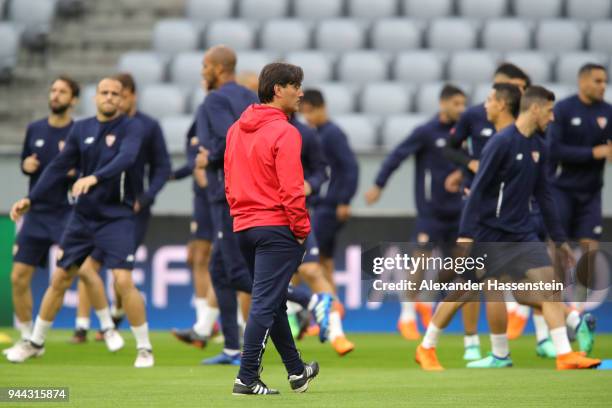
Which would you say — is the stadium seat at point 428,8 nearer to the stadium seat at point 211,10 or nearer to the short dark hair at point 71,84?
the stadium seat at point 211,10

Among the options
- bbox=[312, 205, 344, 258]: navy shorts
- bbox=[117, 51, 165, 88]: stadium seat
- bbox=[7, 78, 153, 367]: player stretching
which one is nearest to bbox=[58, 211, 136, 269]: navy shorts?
bbox=[7, 78, 153, 367]: player stretching

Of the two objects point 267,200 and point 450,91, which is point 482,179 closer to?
point 267,200

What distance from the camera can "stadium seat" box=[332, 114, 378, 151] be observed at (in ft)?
51.7

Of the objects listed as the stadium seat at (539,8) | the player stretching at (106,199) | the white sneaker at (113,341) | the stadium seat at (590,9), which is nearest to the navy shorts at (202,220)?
the white sneaker at (113,341)

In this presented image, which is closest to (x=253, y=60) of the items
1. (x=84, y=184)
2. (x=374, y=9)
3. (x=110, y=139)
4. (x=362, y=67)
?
(x=362, y=67)

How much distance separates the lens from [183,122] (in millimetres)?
15727

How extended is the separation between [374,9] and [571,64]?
9.13 ft

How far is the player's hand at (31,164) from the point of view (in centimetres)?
1183

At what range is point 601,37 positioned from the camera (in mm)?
17391

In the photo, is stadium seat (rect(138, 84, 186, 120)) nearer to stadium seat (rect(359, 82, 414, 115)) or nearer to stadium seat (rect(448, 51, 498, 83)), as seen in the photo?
stadium seat (rect(359, 82, 414, 115))

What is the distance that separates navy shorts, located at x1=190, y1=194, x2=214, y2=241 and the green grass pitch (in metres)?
1.08

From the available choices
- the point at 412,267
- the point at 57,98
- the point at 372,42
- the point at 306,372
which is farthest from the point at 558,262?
the point at 372,42

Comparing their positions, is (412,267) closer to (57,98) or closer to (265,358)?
(265,358)

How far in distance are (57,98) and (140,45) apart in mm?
6896
